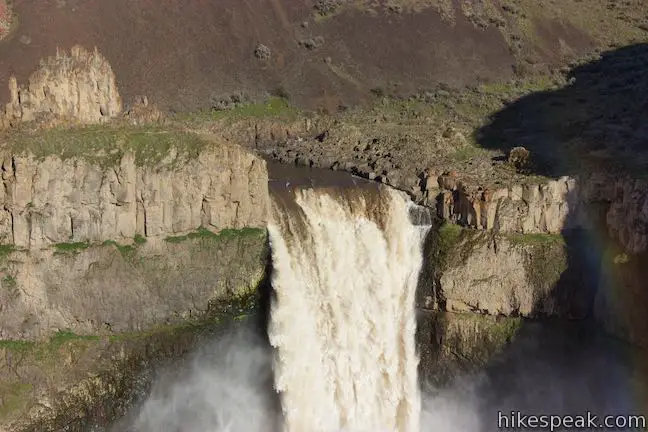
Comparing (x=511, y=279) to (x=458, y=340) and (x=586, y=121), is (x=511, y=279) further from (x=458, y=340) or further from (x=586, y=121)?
(x=586, y=121)

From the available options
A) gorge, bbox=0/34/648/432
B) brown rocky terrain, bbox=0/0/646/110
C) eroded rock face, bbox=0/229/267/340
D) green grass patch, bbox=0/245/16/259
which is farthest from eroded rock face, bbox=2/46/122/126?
brown rocky terrain, bbox=0/0/646/110

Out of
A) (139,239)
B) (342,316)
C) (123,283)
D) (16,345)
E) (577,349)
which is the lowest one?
(577,349)

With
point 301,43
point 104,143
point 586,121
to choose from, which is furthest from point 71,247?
point 301,43

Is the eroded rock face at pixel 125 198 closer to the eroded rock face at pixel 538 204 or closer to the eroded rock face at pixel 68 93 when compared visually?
the eroded rock face at pixel 68 93

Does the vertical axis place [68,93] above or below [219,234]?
above

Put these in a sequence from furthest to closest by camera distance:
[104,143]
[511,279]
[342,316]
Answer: [511,279], [342,316], [104,143]

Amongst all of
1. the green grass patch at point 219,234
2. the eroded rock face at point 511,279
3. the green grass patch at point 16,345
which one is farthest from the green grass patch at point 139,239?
the eroded rock face at point 511,279

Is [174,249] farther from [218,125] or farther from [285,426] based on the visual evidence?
[218,125]
